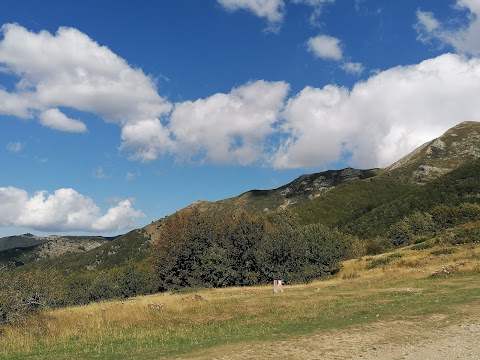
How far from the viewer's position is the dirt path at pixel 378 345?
11797 mm

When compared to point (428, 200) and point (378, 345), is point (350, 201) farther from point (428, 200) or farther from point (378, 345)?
point (378, 345)

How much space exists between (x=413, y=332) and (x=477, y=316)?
14.3ft

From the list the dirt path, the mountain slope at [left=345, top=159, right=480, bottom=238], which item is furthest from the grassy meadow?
the mountain slope at [left=345, top=159, right=480, bottom=238]

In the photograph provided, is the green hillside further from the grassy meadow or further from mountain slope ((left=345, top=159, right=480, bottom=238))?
the grassy meadow

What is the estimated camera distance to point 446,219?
9062 centimetres

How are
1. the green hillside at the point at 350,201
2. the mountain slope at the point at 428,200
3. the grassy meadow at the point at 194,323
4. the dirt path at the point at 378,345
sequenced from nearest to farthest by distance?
the dirt path at the point at 378,345
the grassy meadow at the point at 194,323
the mountain slope at the point at 428,200
the green hillside at the point at 350,201

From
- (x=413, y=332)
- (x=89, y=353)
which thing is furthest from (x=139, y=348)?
(x=413, y=332)

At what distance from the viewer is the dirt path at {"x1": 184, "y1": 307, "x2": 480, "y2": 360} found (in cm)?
1180

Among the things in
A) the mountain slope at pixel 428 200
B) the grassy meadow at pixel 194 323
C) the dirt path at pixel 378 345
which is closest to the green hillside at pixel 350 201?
the mountain slope at pixel 428 200

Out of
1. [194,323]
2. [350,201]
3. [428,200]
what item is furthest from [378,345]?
[350,201]

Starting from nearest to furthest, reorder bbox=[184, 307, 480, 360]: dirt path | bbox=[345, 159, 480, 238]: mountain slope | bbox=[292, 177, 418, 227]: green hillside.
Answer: bbox=[184, 307, 480, 360]: dirt path
bbox=[345, 159, 480, 238]: mountain slope
bbox=[292, 177, 418, 227]: green hillside

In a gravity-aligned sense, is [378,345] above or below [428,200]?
below

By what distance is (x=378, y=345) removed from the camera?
13.0 meters

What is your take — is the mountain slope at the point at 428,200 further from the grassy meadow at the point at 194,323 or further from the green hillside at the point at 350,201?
the grassy meadow at the point at 194,323
